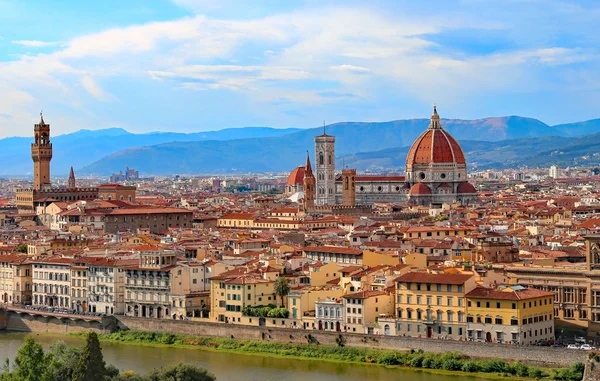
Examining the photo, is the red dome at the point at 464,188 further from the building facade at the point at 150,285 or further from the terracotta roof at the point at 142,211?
the building facade at the point at 150,285

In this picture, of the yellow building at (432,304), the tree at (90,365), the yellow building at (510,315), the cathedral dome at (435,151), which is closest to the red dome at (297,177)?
the cathedral dome at (435,151)

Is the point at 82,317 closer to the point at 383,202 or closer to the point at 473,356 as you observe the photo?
the point at 473,356

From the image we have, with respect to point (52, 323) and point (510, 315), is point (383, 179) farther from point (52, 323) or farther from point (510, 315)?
point (510, 315)

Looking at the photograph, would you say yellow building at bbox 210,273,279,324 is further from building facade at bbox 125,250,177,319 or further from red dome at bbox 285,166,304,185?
red dome at bbox 285,166,304,185

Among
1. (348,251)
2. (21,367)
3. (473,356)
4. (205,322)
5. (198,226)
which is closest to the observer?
(21,367)

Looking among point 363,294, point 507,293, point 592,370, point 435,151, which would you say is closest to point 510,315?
point 507,293

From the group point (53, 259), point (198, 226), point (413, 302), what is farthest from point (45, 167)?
point (413, 302)
